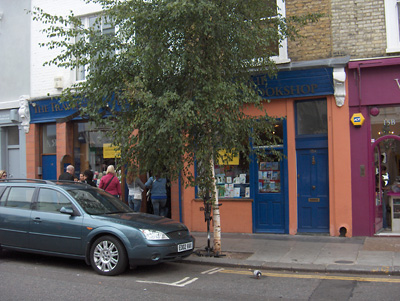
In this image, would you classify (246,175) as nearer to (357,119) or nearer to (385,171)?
(357,119)

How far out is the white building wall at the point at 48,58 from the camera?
1412 centimetres

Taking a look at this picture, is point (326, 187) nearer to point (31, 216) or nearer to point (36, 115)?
point (31, 216)

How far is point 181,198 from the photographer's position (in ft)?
39.7

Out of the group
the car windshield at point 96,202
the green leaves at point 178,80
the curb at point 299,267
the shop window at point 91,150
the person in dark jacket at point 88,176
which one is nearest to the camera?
the curb at point 299,267

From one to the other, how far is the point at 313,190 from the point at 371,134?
79.2 inches

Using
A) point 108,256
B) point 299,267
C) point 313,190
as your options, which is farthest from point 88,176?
point 299,267

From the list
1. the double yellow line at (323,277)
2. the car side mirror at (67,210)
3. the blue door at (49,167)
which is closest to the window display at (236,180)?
the double yellow line at (323,277)

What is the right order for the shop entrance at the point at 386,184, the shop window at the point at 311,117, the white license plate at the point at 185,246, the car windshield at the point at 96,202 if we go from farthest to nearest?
the shop window at the point at 311,117 → the shop entrance at the point at 386,184 → the car windshield at the point at 96,202 → the white license plate at the point at 185,246

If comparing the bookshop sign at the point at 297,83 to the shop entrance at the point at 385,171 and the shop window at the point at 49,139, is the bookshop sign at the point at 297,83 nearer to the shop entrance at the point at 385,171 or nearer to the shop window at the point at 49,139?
the shop entrance at the point at 385,171

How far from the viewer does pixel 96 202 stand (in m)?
8.03

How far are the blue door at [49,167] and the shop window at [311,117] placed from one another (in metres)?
8.53

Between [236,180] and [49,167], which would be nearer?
[236,180]

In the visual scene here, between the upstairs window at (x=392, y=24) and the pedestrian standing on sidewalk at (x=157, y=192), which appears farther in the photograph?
the pedestrian standing on sidewalk at (x=157, y=192)

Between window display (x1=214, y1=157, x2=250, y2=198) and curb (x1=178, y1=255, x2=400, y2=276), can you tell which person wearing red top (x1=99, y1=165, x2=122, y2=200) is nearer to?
window display (x1=214, y1=157, x2=250, y2=198)
